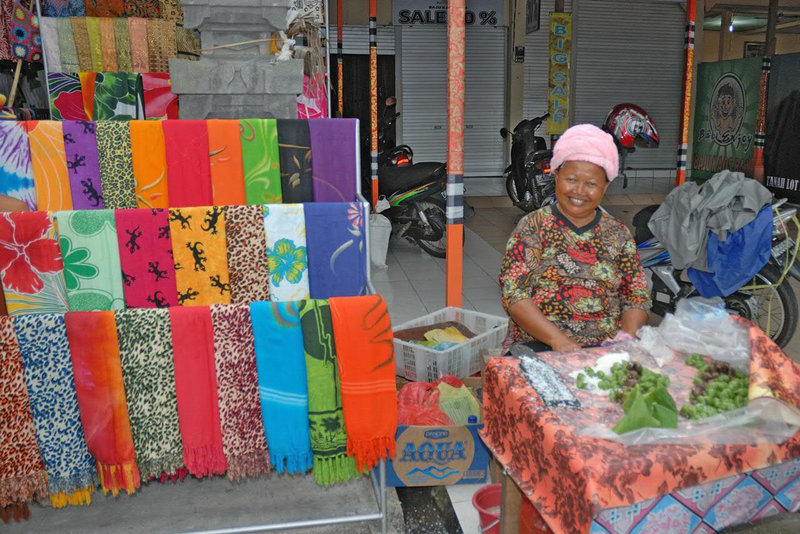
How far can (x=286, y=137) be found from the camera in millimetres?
2918

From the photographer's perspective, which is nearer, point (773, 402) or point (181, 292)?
point (773, 402)

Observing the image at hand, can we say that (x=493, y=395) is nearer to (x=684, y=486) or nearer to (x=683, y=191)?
(x=684, y=486)

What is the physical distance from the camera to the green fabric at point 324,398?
2129 millimetres

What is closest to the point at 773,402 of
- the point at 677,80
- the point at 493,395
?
the point at 493,395

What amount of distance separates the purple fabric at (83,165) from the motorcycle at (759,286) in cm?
322

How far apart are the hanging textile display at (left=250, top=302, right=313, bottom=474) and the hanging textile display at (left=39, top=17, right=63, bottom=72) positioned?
5.18 m

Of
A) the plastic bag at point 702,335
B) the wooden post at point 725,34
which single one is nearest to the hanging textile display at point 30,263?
the plastic bag at point 702,335


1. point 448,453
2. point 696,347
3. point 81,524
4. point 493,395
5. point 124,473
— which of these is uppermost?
point 696,347

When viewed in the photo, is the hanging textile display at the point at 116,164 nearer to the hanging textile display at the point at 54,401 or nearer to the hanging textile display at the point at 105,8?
the hanging textile display at the point at 54,401

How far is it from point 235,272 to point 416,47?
10.7 m

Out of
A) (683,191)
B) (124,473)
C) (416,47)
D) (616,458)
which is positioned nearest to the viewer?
(616,458)

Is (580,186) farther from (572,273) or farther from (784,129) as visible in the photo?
(784,129)

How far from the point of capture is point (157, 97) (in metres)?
6.23

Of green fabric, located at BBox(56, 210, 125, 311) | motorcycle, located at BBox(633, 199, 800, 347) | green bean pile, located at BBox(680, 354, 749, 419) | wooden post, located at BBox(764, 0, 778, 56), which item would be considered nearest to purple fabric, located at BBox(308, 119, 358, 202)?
green fabric, located at BBox(56, 210, 125, 311)
